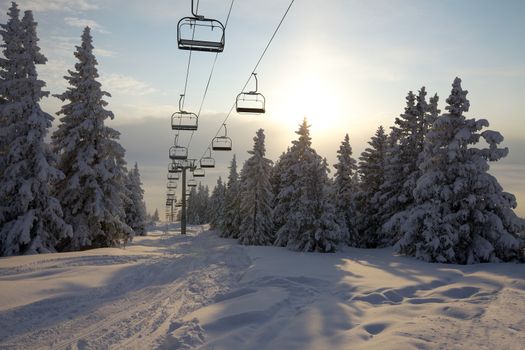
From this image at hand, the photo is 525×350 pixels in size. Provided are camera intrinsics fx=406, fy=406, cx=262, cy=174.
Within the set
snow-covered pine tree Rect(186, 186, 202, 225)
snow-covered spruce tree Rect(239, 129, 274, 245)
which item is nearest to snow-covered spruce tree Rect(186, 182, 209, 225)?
snow-covered pine tree Rect(186, 186, 202, 225)

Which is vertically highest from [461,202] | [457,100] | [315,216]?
[457,100]

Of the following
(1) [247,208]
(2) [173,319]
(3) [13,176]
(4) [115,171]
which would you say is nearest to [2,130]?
(3) [13,176]

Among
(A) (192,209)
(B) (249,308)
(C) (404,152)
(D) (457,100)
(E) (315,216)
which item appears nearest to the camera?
(B) (249,308)

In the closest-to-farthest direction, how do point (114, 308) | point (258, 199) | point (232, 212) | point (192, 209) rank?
point (114, 308), point (258, 199), point (232, 212), point (192, 209)

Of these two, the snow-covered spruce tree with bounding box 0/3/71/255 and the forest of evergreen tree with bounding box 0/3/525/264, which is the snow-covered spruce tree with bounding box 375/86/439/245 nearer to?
the forest of evergreen tree with bounding box 0/3/525/264

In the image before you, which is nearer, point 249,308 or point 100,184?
point 249,308

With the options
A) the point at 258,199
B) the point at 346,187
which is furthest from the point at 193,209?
the point at 346,187

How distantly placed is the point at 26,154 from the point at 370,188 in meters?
27.7

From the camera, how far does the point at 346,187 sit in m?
39.9

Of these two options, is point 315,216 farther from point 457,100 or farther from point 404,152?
point 457,100

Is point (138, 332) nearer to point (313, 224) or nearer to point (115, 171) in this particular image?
point (115, 171)

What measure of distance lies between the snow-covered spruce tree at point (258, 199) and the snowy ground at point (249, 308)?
2536 cm

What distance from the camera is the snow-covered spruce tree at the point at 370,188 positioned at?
122ft

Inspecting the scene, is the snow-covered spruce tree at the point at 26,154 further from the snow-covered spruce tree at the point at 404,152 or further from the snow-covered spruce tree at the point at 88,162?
the snow-covered spruce tree at the point at 404,152
